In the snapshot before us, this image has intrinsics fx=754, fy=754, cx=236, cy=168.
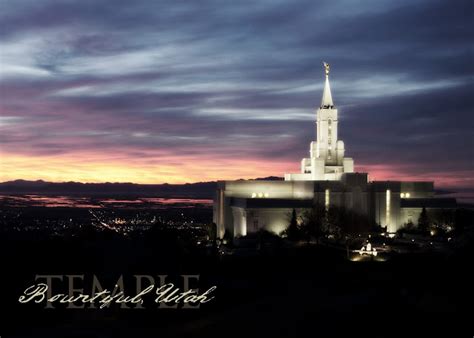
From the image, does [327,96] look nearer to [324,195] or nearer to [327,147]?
[327,147]

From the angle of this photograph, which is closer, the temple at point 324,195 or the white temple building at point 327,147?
the temple at point 324,195

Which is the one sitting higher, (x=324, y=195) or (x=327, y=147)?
(x=327, y=147)

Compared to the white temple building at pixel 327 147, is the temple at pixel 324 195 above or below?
below

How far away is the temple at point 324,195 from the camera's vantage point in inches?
3533

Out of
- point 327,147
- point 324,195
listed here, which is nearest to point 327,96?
point 327,147

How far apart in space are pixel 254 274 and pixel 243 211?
38779 mm

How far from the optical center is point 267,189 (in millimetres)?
98562

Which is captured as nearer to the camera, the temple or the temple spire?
the temple

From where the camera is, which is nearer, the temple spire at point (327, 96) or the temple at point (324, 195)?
the temple at point (324, 195)

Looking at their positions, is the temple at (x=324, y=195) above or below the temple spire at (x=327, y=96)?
below

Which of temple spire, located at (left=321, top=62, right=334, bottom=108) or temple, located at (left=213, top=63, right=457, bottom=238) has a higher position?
temple spire, located at (left=321, top=62, right=334, bottom=108)

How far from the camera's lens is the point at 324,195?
9331 centimetres

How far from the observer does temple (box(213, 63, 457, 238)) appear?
8975 cm

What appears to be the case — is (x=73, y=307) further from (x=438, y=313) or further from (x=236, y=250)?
(x=236, y=250)
